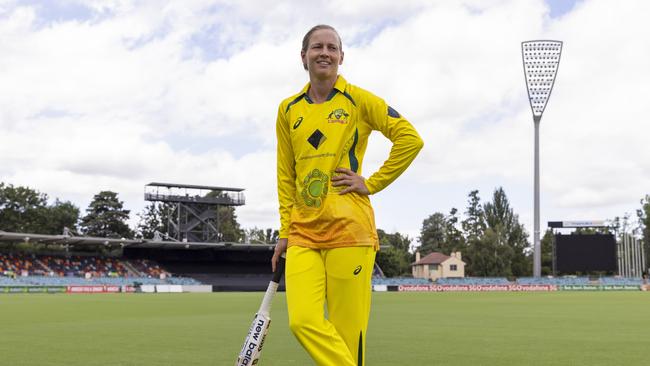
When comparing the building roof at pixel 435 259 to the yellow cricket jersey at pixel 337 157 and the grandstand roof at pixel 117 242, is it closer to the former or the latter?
the grandstand roof at pixel 117 242

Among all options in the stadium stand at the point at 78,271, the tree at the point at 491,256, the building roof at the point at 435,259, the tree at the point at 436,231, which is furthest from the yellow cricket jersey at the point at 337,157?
the tree at the point at 436,231

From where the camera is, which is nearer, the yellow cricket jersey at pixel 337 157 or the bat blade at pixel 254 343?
the yellow cricket jersey at pixel 337 157

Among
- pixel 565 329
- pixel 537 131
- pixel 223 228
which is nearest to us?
pixel 565 329

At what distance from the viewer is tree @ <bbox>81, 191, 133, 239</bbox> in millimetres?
96688

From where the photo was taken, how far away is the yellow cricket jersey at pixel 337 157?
14.0ft

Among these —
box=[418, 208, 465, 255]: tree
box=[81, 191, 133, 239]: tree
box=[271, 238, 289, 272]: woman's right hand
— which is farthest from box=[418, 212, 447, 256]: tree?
→ box=[271, 238, 289, 272]: woman's right hand

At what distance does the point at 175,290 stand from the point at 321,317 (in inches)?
2104

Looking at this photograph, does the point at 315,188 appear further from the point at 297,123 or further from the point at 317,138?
the point at 297,123

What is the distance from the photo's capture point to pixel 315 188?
433 centimetres

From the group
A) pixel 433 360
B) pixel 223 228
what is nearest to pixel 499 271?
pixel 223 228

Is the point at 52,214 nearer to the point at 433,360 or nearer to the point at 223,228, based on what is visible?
the point at 223,228

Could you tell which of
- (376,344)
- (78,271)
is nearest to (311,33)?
(376,344)

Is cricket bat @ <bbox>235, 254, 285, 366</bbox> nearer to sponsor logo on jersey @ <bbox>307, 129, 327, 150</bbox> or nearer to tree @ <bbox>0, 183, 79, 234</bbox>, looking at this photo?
sponsor logo on jersey @ <bbox>307, 129, 327, 150</bbox>

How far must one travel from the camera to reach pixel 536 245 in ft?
222
